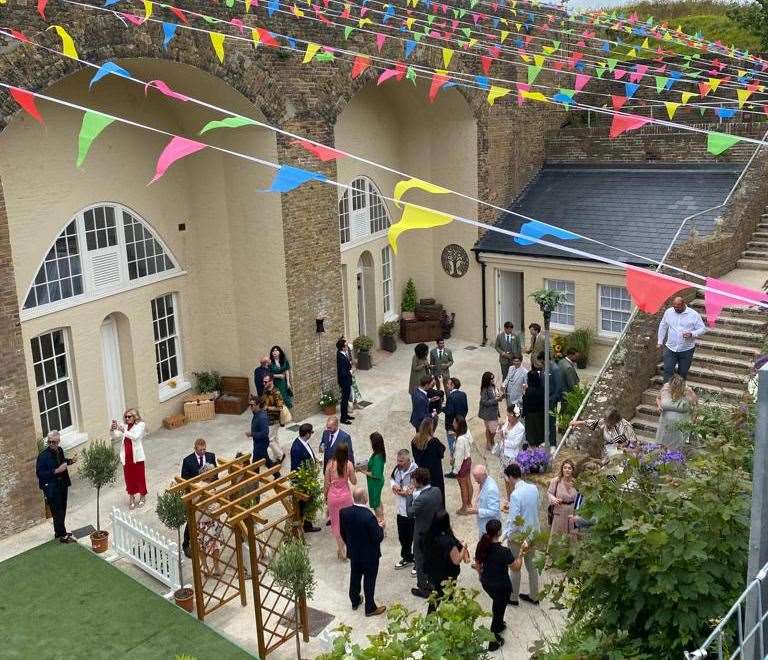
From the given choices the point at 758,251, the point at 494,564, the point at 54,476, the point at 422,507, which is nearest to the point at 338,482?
the point at 422,507

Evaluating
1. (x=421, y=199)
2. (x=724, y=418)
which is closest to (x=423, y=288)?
(x=421, y=199)

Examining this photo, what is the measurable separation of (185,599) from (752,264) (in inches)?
470

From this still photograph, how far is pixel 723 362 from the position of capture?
1340cm

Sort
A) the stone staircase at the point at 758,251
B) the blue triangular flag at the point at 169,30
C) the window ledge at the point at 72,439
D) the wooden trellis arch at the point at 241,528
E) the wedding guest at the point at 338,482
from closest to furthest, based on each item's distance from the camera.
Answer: the wooden trellis arch at the point at 241,528 < the wedding guest at the point at 338,482 < the blue triangular flag at the point at 169,30 < the window ledge at the point at 72,439 < the stone staircase at the point at 758,251

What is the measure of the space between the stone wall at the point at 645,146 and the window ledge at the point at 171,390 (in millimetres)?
11028

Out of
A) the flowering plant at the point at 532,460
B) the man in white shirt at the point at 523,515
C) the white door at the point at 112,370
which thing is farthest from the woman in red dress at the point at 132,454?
the man in white shirt at the point at 523,515

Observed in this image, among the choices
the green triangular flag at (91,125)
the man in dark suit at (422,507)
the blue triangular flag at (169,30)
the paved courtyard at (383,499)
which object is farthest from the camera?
the blue triangular flag at (169,30)

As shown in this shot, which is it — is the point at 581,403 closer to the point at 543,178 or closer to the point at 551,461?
the point at 551,461

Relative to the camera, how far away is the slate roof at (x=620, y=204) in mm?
18219

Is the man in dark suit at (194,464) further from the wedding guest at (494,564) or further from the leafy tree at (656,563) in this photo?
the leafy tree at (656,563)

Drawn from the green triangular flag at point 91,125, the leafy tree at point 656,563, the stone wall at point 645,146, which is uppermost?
the green triangular flag at point 91,125

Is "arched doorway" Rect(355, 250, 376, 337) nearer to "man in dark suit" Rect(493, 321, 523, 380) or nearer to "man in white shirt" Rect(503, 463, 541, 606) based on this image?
"man in dark suit" Rect(493, 321, 523, 380)

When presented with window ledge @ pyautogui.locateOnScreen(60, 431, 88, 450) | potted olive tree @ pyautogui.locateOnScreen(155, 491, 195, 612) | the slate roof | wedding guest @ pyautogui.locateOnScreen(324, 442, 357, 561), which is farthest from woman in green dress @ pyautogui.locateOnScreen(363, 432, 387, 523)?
the slate roof

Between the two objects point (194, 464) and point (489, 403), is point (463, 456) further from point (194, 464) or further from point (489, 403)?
point (194, 464)
